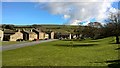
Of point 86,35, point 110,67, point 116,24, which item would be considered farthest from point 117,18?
point 86,35

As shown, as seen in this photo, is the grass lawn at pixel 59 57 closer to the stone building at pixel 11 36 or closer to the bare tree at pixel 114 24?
the bare tree at pixel 114 24

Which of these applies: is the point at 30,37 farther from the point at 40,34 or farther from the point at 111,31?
the point at 111,31

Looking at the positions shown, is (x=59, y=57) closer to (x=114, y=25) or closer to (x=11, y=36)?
(x=114, y=25)

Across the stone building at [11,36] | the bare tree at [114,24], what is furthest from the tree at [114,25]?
the stone building at [11,36]

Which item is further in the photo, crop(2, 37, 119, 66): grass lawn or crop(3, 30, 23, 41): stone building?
crop(3, 30, 23, 41): stone building

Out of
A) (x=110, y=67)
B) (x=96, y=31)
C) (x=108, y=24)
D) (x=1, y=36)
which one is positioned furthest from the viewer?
(x=96, y=31)

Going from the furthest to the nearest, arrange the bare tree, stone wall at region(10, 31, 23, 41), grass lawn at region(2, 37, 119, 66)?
stone wall at region(10, 31, 23, 41) < the bare tree < grass lawn at region(2, 37, 119, 66)

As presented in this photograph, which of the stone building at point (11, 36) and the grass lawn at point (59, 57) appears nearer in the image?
the grass lawn at point (59, 57)

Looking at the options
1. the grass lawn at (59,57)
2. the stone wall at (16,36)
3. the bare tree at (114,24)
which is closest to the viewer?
the grass lawn at (59,57)

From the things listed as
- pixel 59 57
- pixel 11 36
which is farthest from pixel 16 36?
pixel 59 57

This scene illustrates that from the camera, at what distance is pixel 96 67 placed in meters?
16.3

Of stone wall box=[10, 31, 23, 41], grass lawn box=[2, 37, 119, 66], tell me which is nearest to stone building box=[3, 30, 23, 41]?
stone wall box=[10, 31, 23, 41]

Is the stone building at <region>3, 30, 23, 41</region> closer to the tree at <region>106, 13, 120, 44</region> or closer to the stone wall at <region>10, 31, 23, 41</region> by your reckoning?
the stone wall at <region>10, 31, 23, 41</region>

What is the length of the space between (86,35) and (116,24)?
97264mm
